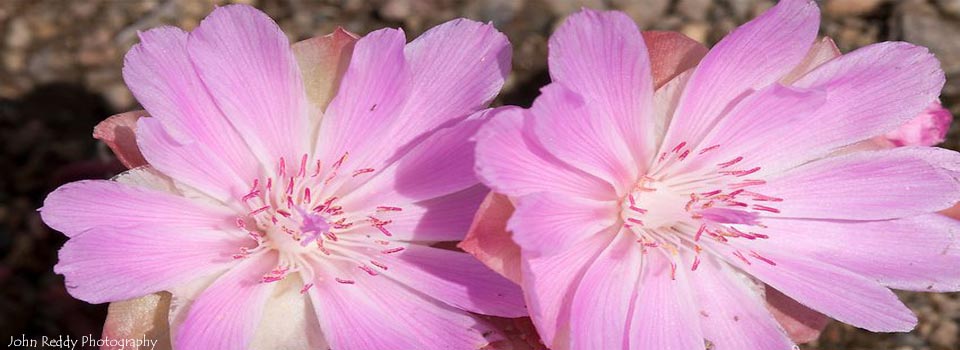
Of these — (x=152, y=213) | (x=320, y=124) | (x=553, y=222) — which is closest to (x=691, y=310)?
(x=553, y=222)

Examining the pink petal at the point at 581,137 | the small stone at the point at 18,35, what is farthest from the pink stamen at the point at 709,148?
the small stone at the point at 18,35

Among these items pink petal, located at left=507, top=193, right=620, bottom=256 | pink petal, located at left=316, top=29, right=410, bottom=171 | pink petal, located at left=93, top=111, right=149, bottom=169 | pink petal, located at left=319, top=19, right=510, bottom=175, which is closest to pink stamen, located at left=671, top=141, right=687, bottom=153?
pink petal, located at left=507, top=193, right=620, bottom=256

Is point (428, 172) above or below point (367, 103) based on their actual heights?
below

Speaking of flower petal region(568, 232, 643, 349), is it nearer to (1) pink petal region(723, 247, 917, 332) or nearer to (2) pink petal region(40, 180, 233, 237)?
(1) pink petal region(723, 247, 917, 332)

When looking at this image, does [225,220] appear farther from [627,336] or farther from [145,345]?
[627,336]

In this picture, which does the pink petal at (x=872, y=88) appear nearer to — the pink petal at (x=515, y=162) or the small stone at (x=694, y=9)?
the pink petal at (x=515, y=162)

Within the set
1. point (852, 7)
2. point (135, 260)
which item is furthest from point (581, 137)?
point (852, 7)

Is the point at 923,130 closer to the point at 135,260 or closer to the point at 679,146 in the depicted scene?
the point at 679,146
